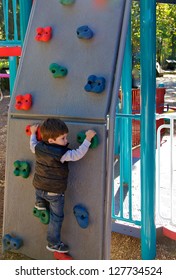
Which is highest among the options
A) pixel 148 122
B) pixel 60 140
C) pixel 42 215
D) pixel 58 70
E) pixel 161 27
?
pixel 161 27

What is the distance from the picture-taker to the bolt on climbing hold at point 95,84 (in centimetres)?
278

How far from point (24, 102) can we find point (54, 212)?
2.82 feet

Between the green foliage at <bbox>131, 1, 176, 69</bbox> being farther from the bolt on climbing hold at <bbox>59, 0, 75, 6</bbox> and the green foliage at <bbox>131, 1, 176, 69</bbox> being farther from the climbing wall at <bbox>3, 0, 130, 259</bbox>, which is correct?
the climbing wall at <bbox>3, 0, 130, 259</bbox>

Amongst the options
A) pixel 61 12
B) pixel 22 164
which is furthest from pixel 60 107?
pixel 61 12

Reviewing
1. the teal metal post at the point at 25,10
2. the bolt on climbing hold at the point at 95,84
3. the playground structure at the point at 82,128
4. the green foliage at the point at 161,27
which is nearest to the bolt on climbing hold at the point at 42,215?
the playground structure at the point at 82,128

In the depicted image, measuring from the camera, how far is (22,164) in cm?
311

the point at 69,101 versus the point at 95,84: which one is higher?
the point at 95,84

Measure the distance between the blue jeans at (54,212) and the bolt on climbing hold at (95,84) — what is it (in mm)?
777

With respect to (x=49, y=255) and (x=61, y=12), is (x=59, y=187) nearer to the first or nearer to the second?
(x=49, y=255)

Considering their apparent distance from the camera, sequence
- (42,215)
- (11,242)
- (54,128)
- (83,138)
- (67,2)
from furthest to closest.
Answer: (11,242) < (67,2) < (42,215) < (83,138) < (54,128)

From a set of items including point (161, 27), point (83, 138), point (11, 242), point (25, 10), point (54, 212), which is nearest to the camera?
point (83, 138)

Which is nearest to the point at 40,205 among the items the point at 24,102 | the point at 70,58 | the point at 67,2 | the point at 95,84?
the point at 24,102

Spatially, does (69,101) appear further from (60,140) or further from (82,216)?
(82,216)

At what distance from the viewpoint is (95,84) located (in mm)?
2818
